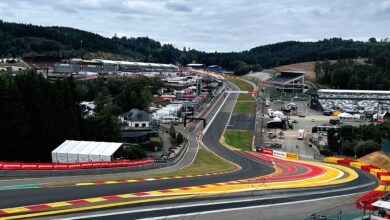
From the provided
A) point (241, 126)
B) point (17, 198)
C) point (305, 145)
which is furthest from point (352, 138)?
point (17, 198)

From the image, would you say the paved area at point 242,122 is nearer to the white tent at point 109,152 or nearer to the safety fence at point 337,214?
the white tent at point 109,152

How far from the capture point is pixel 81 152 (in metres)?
39.9

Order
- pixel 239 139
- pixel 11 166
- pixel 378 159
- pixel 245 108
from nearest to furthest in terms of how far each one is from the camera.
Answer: pixel 11 166 → pixel 378 159 → pixel 239 139 → pixel 245 108

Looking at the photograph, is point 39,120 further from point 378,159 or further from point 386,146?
point 386,146

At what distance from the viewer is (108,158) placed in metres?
39.6

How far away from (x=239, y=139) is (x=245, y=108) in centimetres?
3727

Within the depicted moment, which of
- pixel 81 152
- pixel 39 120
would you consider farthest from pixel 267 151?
pixel 39 120

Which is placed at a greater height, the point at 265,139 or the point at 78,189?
the point at 78,189

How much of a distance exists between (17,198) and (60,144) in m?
22.5

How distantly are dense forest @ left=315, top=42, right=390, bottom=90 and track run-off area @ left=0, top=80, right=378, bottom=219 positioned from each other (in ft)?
383

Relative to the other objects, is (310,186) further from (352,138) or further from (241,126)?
(241,126)

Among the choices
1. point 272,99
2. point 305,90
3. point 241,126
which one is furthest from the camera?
point 305,90

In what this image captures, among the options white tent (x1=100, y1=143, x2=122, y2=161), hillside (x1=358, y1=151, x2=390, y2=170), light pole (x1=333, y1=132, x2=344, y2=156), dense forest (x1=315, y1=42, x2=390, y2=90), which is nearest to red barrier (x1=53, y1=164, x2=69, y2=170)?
white tent (x1=100, y1=143, x2=122, y2=161)

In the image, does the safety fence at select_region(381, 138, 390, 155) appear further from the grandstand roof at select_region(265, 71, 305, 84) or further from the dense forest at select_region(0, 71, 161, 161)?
the grandstand roof at select_region(265, 71, 305, 84)
